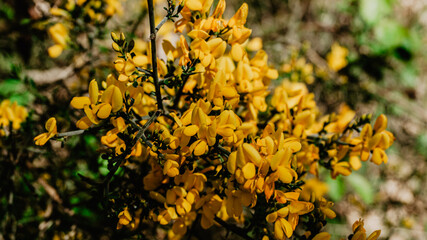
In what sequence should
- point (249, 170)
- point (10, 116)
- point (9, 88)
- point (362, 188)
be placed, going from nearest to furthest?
point (249, 170)
point (10, 116)
point (9, 88)
point (362, 188)

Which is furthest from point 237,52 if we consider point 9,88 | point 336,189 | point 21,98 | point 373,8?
point 373,8

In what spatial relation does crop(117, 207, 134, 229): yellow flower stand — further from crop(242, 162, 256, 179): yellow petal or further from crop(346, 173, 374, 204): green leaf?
crop(346, 173, 374, 204): green leaf

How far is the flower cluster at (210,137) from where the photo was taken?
0.80 metres

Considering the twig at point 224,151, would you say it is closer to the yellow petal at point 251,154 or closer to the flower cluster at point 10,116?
the yellow petal at point 251,154

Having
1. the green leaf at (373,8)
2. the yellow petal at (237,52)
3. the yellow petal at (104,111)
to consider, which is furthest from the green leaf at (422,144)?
the yellow petal at (104,111)

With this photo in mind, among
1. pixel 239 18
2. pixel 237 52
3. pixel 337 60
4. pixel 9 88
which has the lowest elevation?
pixel 337 60

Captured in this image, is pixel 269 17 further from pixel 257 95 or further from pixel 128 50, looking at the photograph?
pixel 128 50

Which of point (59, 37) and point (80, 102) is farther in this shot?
point (59, 37)

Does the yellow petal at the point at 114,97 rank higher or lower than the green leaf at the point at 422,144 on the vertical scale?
higher

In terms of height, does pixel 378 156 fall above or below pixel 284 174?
below

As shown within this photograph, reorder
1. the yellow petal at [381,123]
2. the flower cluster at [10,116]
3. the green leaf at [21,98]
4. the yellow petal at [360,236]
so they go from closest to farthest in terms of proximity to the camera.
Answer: the yellow petal at [360,236]
the yellow petal at [381,123]
the flower cluster at [10,116]
the green leaf at [21,98]

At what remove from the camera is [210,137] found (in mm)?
792

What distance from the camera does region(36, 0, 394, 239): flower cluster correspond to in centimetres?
80

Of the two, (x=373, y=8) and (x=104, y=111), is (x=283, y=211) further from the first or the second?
(x=373, y=8)
